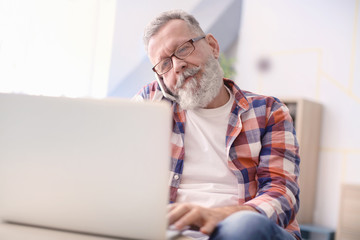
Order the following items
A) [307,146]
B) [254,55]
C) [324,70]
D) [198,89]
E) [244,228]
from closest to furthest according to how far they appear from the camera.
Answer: [244,228]
[198,89]
[307,146]
[324,70]
[254,55]

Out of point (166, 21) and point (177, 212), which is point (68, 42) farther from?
point (177, 212)

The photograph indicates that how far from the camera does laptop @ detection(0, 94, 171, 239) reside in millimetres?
791

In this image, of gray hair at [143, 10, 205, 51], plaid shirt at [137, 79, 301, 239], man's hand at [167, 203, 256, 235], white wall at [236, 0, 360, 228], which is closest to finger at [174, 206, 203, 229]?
man's hand at [167, 203, 256, 235]

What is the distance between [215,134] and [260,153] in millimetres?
192

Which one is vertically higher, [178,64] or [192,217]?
[178,64]

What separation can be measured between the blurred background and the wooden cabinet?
49 millimetres

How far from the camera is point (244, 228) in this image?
31.7 inches

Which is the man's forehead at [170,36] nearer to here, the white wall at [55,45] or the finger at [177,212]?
the finger at [177,212]

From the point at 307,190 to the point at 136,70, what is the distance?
83.8 inches

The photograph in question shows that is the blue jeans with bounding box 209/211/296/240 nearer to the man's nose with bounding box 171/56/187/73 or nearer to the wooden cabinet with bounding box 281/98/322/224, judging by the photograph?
the man's nose with bounding box 171/56/187/73

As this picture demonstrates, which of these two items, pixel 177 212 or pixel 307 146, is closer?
pixel 177 212

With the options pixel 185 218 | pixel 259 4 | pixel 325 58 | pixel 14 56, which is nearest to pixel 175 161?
pixel 185 218

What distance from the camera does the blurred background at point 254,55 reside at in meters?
3.33

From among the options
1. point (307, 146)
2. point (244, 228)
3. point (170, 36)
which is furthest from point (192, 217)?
point (307, 146)
